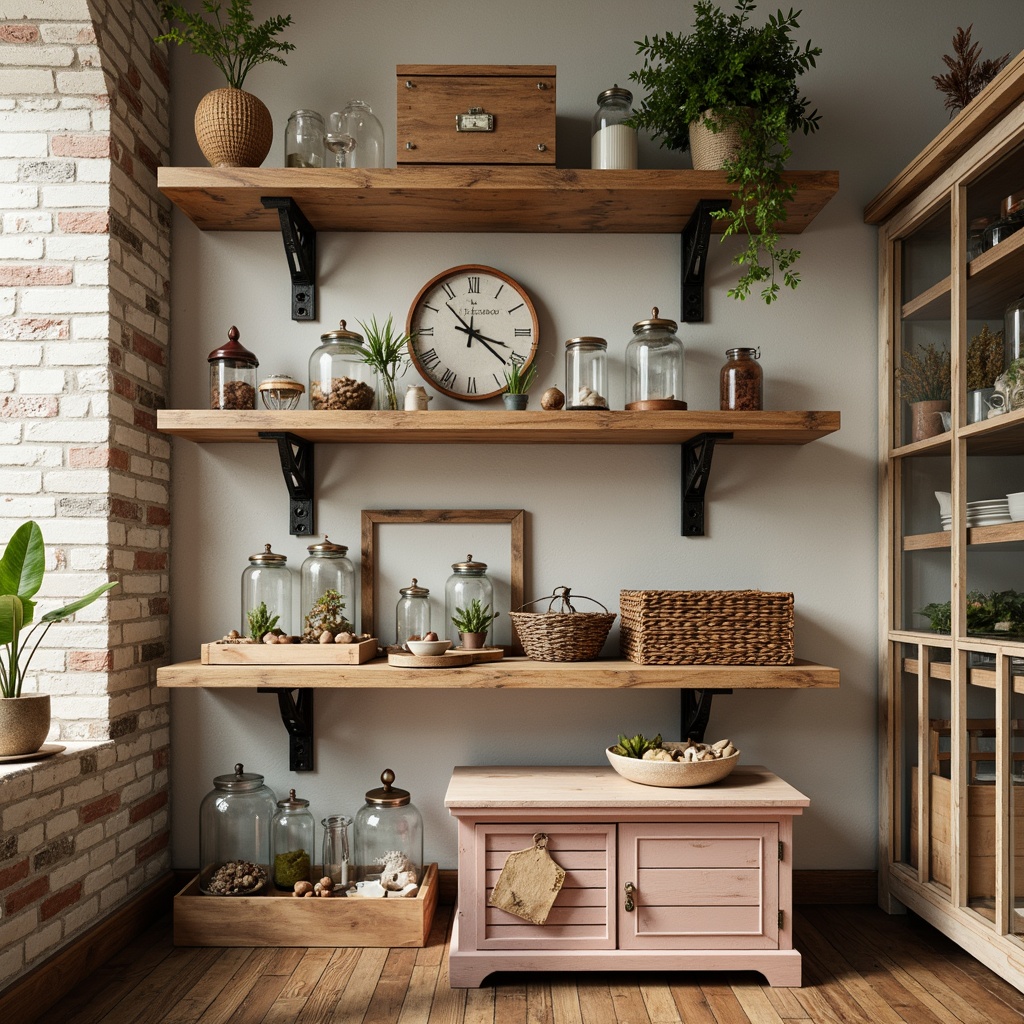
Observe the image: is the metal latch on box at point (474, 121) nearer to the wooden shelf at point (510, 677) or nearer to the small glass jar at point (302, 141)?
the small glass jar at point (302, 141)

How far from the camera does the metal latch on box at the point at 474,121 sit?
2.35 meters

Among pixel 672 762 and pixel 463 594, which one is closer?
pixel 672 762

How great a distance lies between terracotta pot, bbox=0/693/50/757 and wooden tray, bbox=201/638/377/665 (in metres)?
0.40

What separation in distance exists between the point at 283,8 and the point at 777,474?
6.54 ft

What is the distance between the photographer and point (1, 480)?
7.27 ft

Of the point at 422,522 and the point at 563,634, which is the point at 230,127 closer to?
the point at 422,522

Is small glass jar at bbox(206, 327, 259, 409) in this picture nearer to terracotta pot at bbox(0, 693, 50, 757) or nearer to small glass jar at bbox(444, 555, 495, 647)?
small glass jar at bbox(444, 555, 495, 647)

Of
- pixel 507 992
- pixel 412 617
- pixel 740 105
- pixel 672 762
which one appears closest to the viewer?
pixel 507 992

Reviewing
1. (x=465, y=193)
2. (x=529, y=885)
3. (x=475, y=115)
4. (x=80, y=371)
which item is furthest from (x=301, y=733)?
(x=475, y=115)

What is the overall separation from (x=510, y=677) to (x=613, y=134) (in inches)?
58.4

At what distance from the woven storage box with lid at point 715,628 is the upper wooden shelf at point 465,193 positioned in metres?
1.06

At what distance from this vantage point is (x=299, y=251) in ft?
8.18

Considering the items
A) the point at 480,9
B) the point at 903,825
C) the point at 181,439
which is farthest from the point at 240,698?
the point at 480,9

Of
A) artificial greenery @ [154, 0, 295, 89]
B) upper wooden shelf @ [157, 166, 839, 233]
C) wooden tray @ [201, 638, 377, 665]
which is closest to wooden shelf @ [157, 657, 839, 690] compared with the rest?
wooden tray @ [201, 638, 377, 665]
